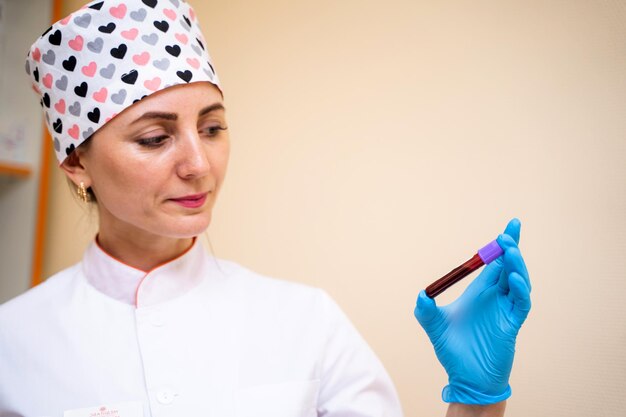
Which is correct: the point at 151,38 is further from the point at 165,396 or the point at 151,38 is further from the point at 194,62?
the point at 165,396

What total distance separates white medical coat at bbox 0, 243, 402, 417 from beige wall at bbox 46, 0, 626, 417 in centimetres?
28

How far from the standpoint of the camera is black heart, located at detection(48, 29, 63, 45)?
1.02 m

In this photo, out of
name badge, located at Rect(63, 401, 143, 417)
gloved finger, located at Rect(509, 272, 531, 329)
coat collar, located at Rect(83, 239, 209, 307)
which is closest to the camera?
gloved finger, located at Rect(509, 272, 531, 329)

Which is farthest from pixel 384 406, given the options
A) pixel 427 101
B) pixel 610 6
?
pixel 610 6

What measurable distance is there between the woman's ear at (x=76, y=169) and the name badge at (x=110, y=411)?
40cm

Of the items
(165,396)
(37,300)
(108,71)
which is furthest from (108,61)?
Answer: (165,396)

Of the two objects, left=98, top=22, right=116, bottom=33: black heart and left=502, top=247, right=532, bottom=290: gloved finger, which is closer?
left=502, top=247, right=532, bottom=290: gloved finger

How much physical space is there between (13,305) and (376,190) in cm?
80

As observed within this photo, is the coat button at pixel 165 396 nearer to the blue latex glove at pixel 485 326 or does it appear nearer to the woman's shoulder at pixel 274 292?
the woman's shoulder at pixel 274 292

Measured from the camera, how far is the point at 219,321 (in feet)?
3.52

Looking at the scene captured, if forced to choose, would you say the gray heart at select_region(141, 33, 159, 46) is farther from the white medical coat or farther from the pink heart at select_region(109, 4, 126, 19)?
the white medical coat

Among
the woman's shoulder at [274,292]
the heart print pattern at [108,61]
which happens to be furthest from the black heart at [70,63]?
the woman's shoulder at [274,292]

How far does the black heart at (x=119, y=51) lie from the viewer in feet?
3.30

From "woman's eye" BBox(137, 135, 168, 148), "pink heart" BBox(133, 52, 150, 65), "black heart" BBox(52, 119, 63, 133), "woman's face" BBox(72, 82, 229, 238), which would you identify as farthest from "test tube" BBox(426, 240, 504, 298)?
"black heart" BBox(52, 119, 63, 133)
